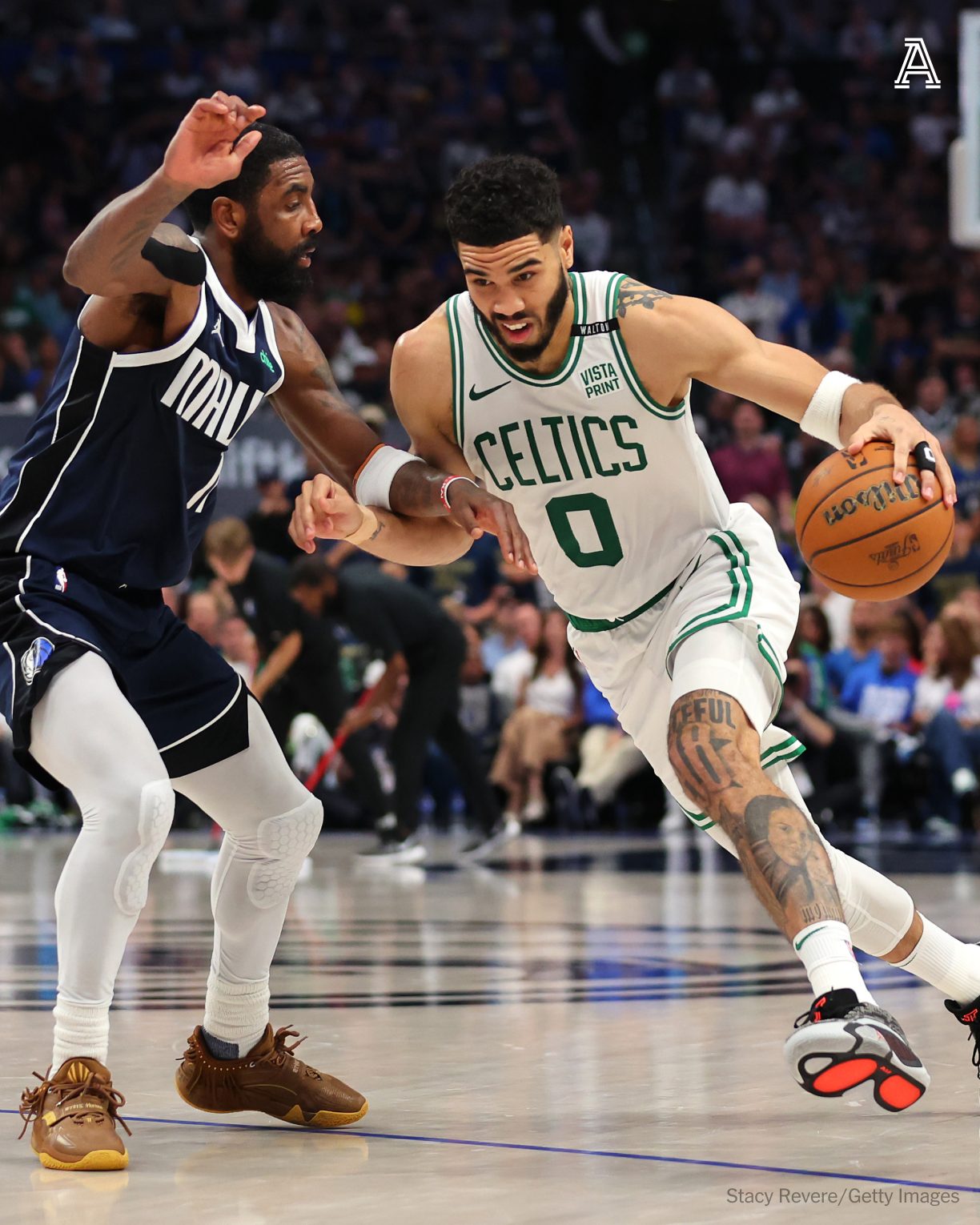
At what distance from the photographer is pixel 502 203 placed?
13.9 ft

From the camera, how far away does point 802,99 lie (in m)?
20.3

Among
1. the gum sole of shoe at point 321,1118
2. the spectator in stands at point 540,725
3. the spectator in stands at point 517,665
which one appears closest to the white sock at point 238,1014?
the gum sole of shoe at point 321,1118

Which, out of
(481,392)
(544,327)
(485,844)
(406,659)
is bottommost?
(485,844)

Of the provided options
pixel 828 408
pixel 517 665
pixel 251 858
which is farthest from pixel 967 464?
pixel 251 858

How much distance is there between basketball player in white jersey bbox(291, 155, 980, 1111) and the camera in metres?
4.11

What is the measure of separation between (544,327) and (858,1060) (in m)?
1.95

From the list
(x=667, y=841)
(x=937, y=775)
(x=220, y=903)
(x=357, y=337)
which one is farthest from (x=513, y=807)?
(x=220, y=903)

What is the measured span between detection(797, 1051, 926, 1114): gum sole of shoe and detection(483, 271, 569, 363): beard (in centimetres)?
189

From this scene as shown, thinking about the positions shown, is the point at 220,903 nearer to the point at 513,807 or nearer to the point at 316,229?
the point at 316,229

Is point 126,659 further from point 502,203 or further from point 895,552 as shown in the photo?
point 895,552

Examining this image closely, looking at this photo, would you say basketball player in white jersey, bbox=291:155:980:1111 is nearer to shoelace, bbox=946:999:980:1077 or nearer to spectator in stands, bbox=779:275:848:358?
shoelace, bbox=946:999:980:1077

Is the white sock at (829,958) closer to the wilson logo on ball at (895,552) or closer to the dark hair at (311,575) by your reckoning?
the wilson logo on ball at (895,552)

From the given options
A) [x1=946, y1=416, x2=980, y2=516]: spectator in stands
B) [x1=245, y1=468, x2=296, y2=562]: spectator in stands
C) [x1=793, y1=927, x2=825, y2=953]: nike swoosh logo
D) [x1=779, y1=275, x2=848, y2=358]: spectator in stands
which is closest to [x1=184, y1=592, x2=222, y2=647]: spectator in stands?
[x1=245, y1=468, x2=296, y2=562]: spectator in stands

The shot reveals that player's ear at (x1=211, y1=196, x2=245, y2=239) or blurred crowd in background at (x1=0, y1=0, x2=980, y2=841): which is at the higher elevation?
blurred crowd in background at (x1=0, y1=0, x2=980, y2=841)
